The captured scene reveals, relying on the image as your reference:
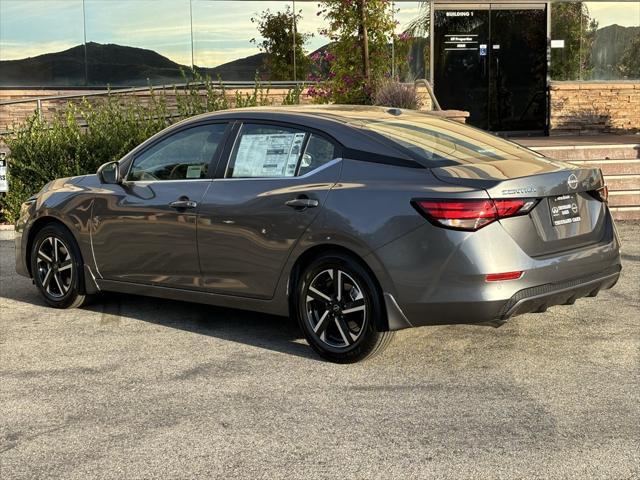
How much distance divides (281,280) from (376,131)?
111 cm

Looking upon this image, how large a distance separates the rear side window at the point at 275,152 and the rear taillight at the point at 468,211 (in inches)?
34.7

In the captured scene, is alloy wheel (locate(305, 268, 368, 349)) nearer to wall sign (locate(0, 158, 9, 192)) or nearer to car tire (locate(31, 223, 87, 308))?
car tire (locate(31, 223, 87, 308))

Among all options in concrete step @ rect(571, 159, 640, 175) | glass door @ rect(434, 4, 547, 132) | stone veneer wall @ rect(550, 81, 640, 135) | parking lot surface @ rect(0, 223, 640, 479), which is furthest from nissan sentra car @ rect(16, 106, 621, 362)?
stone veneer wall @ rect(550, 81, 640, 135)

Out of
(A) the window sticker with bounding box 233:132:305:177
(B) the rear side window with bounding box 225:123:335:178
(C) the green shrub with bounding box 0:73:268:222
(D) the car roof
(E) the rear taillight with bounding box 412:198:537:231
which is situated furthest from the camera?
(C) the green shrub with bounding box 0:73:268:222

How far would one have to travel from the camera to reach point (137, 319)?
22.4 ft

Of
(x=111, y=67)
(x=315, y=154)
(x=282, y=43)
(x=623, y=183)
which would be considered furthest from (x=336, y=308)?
(x=111, y=67)

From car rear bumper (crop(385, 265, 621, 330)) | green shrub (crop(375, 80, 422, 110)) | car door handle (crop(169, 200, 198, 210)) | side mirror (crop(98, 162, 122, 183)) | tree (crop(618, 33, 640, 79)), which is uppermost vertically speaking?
tree (crop(618, 33, 640, 79))

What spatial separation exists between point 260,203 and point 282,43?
1200cm

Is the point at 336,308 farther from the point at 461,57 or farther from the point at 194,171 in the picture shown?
the point at 461,57

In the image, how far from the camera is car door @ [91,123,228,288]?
20.2 feet

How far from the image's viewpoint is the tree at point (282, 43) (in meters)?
17.1

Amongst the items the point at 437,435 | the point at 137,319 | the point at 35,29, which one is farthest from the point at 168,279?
the point at 35,29

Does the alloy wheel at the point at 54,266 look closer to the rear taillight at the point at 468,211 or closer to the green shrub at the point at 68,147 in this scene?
the rear taillight at the point at 468,211

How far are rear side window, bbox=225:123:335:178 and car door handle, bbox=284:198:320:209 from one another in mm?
219
